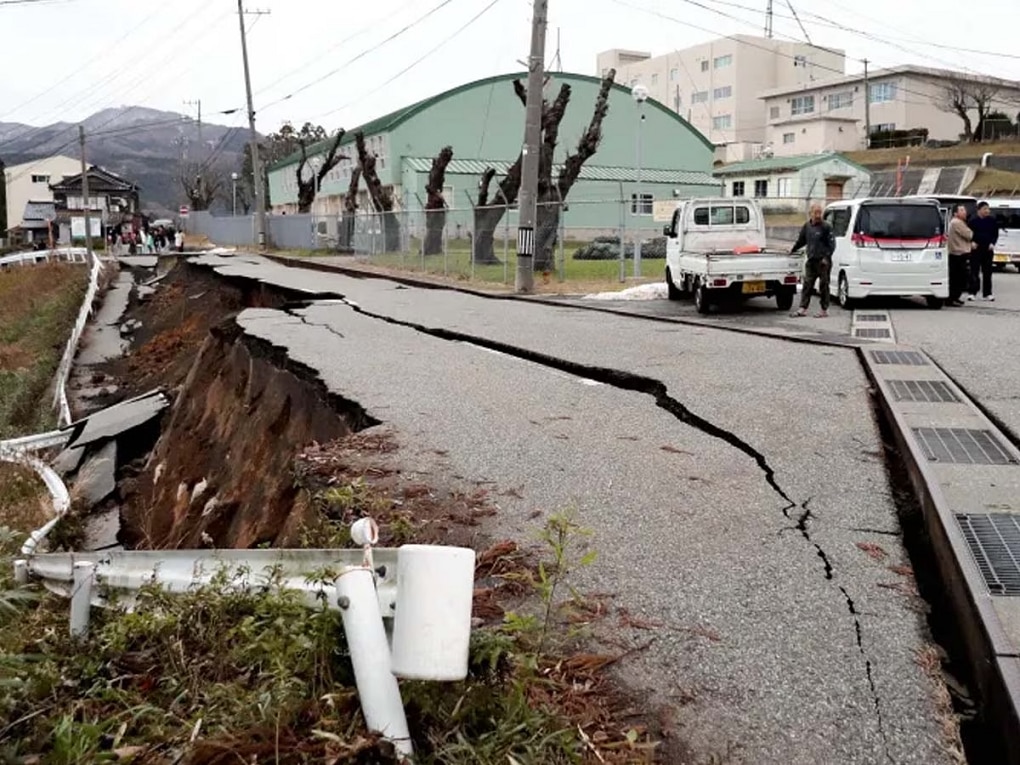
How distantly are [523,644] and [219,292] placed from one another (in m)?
25.7

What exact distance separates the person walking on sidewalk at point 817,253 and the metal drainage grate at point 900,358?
170 inches

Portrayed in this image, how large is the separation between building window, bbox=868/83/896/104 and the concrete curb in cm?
6826

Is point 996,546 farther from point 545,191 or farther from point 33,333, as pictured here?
point 33,333

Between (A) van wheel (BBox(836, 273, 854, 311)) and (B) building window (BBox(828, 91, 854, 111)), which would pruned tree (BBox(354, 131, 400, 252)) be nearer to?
(A) van wheel (BBox(836, 273, 854, 311))

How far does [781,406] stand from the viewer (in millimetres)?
7891

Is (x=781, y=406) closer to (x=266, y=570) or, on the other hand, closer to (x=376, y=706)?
(x=266, y=570)

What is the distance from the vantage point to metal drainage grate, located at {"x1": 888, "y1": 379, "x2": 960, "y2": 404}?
27.2ft

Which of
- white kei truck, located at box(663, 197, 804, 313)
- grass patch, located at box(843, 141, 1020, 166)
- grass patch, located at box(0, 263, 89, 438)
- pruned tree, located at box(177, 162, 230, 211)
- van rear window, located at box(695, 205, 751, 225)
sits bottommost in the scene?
grass patch, located at box(0, 263, 89, 438)

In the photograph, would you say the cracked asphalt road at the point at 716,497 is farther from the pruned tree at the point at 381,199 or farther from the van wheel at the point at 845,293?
the pruned tree at the point at 381,199

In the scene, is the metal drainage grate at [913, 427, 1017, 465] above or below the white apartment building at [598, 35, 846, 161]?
below

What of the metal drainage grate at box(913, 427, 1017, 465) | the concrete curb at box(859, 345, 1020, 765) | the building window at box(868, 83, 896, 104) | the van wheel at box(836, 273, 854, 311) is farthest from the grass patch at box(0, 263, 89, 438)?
the building window at box(868, 83, 896, 104)

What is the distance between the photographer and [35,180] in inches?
3979

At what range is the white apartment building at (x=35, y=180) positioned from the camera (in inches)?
3949

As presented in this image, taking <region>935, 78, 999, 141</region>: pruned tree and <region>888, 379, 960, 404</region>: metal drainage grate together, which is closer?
<region>888, 379, 960, 404</region>: metal drainage grate
